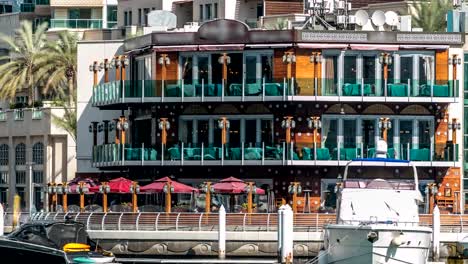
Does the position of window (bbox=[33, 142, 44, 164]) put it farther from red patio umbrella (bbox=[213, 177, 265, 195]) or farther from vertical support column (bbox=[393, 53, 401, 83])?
red patio umbrella (bbox=[213, 177, 265, 195])

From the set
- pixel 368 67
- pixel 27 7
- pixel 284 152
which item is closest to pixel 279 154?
pixel 284 152

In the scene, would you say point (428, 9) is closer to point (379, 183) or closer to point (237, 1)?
point (237, 1)

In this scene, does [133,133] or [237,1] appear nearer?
[133,133]

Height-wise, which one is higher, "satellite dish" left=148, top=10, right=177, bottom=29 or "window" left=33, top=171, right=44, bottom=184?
"satellite dish" left=148, top=10, right=177, bottom=29

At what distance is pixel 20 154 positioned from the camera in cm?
13188

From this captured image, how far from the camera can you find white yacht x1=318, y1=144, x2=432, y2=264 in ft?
246

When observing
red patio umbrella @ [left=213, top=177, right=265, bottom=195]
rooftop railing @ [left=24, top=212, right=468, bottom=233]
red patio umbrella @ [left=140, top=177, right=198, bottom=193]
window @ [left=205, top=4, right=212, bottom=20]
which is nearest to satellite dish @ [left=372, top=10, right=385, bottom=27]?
red patio umbrella @ [left=213, top=177, right=265, bottom=195]

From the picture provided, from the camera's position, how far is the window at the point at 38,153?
128125 mm

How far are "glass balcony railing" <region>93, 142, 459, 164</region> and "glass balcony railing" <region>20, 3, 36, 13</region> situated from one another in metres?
55.5

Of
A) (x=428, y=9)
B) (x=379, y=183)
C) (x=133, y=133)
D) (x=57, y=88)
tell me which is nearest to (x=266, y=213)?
(x=379, y=183)

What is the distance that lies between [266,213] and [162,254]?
19.4ft

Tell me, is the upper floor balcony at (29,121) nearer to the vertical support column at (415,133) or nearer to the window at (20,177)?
the window at (20,177)

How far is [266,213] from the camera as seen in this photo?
91.8 meters

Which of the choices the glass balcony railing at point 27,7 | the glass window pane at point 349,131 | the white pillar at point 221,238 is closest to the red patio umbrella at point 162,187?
the glass window pane at point 349,131
